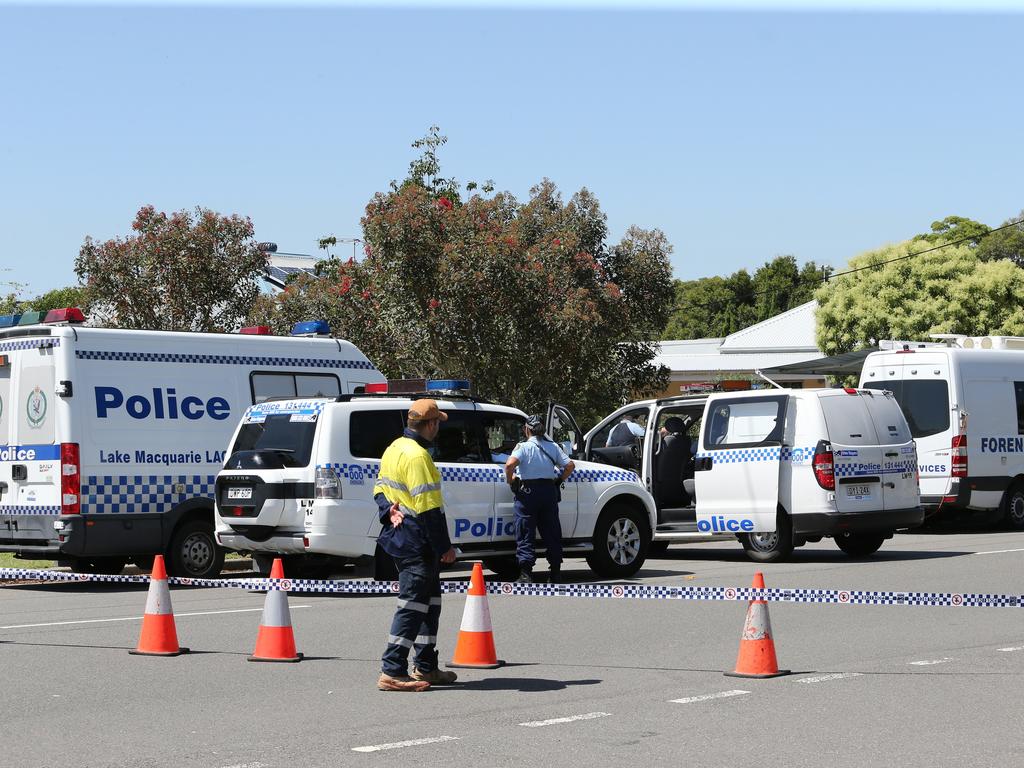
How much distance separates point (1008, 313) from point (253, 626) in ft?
149

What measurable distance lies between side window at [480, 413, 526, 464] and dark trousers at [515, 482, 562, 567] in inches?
25.9

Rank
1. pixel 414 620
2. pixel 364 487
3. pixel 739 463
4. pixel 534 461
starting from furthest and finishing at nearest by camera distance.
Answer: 1. pixel 739 463
2. pixel 534 461
3. pixel 364 487
4. pixel 414 620

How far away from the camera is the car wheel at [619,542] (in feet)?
52.0

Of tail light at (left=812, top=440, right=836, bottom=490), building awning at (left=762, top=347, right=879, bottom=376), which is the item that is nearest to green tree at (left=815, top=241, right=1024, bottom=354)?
building awning at (left=762, top=347, right=879, bottom=376)

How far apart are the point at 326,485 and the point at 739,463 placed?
572 centimetres

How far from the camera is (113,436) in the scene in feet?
50.6

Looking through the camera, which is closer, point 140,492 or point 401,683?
point 401,683

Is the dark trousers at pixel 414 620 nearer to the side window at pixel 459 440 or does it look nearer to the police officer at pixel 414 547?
the police officer at pixel 414 547

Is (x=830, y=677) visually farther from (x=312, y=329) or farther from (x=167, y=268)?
(x=167, y=268)

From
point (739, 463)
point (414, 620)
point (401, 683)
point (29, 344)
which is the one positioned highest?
point (29, 344)

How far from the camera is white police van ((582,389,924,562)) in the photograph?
56.1 feet

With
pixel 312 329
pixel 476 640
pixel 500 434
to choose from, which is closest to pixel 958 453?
pixel 500 434

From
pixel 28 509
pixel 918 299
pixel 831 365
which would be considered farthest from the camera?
pixel 918 299

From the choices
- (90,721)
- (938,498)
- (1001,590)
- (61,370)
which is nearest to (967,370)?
(938,498)
